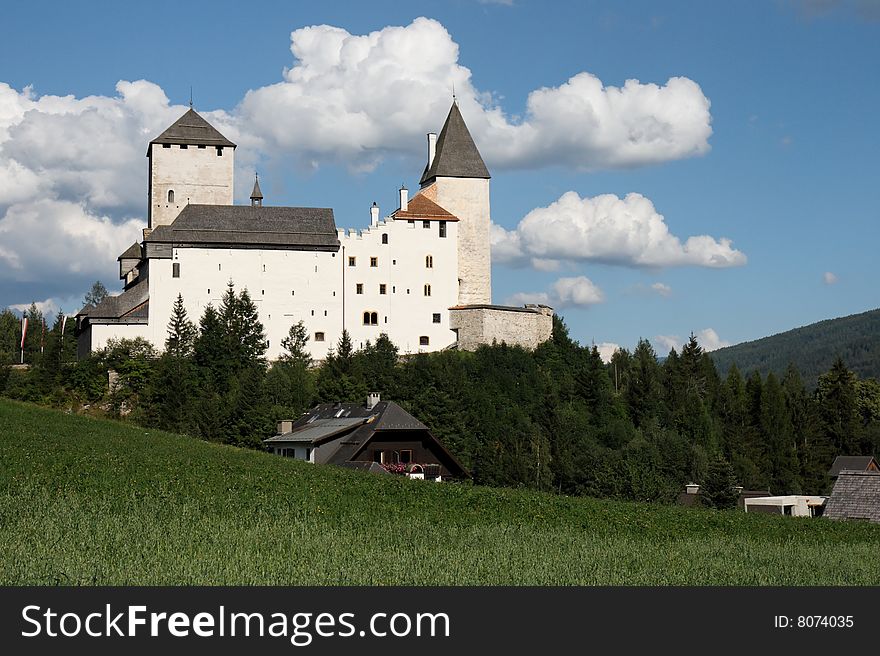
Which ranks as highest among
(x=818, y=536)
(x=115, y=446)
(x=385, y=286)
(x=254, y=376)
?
(x=385, y=286)

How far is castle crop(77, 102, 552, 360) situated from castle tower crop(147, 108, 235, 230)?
6 cm

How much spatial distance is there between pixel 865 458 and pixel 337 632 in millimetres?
67035

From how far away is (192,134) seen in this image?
76.9 metres

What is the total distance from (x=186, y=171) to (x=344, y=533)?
199ft

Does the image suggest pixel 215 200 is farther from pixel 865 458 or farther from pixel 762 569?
pixel 762 569

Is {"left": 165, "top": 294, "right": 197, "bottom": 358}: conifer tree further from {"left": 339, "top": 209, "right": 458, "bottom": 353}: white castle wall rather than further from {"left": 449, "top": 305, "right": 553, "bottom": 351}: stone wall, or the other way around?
{"left": 449, "top": 305, "right": 553, "bottom": 351}: stone wall

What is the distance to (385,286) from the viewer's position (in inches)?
2837

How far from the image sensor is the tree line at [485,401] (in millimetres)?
61594

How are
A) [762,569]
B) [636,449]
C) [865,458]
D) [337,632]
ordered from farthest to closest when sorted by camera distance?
[865,458], [636,449], [762,569], [337,632]

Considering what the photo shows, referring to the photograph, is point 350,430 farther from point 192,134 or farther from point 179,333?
point 192,134

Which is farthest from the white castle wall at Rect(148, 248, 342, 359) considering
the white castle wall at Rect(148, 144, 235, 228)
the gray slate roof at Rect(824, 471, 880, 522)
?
the gray slate roof at Rect(824, 471, 880, 522)

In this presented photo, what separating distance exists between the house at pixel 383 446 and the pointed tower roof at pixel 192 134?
32.1 m

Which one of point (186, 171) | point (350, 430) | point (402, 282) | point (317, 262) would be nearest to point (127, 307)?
point (317, 262)

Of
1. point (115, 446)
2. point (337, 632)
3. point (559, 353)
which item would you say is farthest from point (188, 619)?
point (559, 353)
